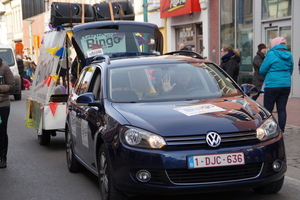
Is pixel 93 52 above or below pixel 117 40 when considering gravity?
below

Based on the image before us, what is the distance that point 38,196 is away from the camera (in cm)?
608

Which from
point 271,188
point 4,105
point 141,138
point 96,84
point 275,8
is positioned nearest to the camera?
point 141,138

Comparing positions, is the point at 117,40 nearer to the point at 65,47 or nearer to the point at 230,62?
the point at 65,47

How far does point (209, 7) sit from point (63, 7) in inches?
433

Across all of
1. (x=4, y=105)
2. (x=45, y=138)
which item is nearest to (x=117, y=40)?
(x=45, y=138)

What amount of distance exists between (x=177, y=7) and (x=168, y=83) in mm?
17317

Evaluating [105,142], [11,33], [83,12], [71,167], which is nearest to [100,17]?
[83,12]

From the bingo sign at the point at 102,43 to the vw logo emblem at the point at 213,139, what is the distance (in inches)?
231

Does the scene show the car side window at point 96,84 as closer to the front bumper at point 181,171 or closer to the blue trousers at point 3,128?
the front bumper at point 181,171

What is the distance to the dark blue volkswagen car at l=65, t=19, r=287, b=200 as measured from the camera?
484cm

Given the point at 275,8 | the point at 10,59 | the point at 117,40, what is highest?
the point at 275,8

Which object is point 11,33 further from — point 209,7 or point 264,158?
point 264,158

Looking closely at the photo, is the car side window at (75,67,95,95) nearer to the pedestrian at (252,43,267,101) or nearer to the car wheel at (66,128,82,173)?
the car wheel at (66,128,82,173)

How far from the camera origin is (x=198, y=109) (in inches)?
211
